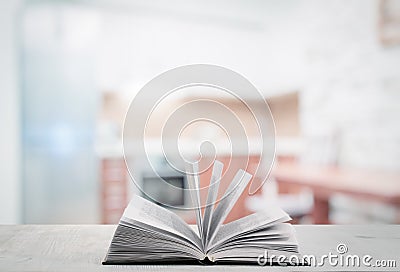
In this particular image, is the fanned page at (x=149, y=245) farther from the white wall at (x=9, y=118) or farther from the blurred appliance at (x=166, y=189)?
the blurred appliance at (x=166, y=189)

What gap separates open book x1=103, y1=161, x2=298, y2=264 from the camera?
0.68 metres

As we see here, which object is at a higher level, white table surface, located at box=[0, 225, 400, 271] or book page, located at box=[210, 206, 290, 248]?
book page, located at box=[210, 206, 290, 248]

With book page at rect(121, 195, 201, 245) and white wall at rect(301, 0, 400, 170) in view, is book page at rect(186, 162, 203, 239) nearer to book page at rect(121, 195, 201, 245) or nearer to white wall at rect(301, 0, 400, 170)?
book page at rect(121, 195, 201, 245)

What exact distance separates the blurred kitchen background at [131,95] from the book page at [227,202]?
1.40 meters

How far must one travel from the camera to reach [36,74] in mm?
3268

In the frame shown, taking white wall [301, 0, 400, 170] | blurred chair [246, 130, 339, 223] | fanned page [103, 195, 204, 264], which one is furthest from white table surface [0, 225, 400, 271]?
white wall [301, 0, 400, 170]

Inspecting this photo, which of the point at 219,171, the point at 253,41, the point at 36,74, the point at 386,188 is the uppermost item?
the point at 253,41

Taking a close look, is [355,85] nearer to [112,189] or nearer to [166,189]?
[166,189]

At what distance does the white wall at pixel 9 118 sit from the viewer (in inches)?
120

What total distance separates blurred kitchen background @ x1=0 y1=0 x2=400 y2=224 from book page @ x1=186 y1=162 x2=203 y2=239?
1.44 m

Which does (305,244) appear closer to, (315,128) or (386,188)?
(386,188)

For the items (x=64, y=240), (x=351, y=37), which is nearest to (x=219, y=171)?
(x=64, y=240)

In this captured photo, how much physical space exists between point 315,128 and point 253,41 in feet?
5.52

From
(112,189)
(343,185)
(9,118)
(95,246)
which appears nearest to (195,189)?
(95,246)
